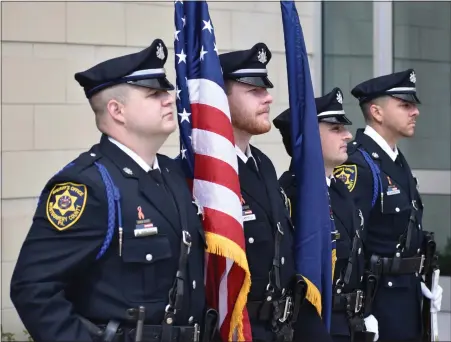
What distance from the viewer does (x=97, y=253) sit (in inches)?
148

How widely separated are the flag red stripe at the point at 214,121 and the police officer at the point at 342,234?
1.21 m

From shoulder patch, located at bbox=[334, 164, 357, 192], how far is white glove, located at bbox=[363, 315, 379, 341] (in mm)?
707

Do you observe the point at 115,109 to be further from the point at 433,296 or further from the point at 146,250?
the point at 433,296

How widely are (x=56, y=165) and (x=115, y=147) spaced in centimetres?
336

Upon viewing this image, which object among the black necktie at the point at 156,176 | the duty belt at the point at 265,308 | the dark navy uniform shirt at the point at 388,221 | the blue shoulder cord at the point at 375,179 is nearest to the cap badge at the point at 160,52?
the black necktie at the point at 156,176

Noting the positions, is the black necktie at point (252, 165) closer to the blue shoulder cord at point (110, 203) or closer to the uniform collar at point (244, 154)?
the uniform collar at point (244, 154)

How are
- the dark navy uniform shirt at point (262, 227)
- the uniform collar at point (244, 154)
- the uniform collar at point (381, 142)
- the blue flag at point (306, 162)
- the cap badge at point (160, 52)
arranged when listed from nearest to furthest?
the cap badge at point (160, 52) → the dark navy uniform shirt at point (262, 227) → the uniform collar at point (244, 154) → the blue flag at point (306, 162) → the uniform collar at point (381, 142)

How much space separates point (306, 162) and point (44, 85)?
111 inches

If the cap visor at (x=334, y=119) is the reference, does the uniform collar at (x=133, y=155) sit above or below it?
below

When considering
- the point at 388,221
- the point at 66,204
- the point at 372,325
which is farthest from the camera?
the point at 388,221

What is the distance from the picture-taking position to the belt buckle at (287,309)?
4598 mm

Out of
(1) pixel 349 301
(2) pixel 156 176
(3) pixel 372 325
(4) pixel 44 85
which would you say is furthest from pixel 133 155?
(4) pixel 44 85

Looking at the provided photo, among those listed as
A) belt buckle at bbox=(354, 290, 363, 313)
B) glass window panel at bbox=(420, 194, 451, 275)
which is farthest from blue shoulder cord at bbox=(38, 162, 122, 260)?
glass window panel at bbox=(420, 194, 451, 275)

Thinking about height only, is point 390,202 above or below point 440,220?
above
